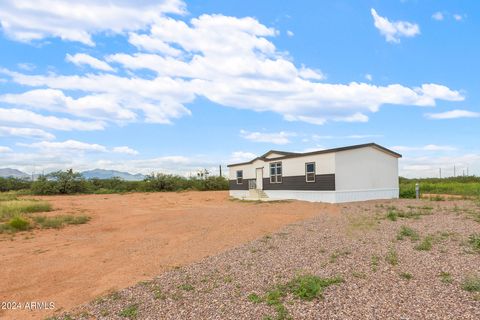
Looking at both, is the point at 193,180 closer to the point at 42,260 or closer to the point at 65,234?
the point at 65,234

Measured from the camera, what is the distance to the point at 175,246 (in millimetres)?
9078

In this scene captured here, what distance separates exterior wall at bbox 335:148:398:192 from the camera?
1961 centimetres

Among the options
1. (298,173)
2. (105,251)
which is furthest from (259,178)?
(105,251)

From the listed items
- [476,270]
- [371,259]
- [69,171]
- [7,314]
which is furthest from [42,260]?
[69,171]

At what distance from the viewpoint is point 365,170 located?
68.5 feet

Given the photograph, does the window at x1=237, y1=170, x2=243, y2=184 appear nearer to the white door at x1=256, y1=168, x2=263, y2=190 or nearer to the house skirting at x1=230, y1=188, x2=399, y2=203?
the white door at x1=256, y1=168, x2=263, y2=190

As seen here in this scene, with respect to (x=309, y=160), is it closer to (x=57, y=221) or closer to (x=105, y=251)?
(x=57, y=221)

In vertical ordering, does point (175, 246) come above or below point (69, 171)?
below

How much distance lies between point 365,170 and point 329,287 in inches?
658

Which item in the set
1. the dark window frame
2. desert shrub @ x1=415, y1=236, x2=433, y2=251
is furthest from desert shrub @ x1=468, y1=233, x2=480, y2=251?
the dark window frame

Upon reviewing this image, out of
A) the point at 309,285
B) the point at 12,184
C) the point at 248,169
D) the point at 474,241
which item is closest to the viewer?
the point at 309,285

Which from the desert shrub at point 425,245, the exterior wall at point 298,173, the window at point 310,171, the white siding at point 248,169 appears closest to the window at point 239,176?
the white siding at point 248,169

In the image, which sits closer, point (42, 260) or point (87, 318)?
point (87, 318)

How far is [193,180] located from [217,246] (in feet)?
102
